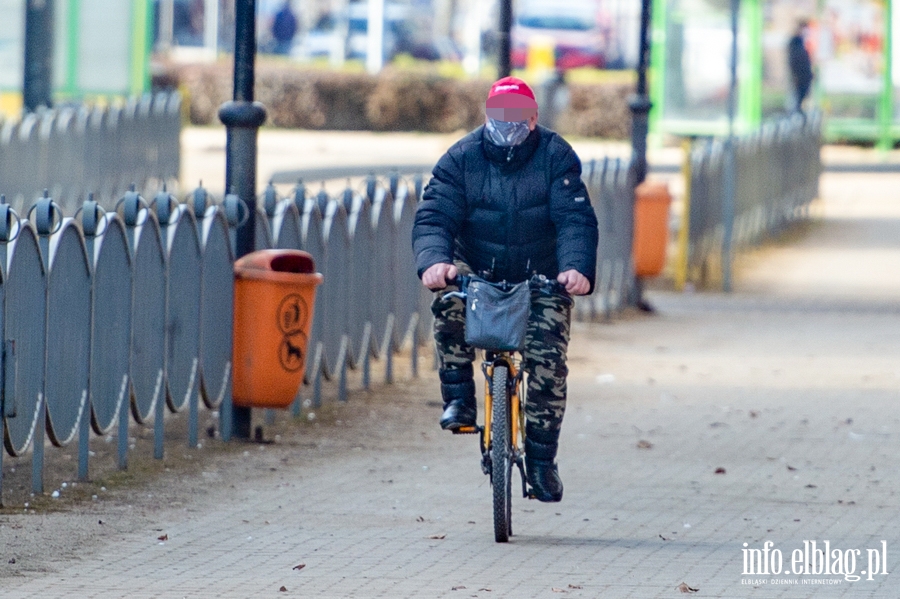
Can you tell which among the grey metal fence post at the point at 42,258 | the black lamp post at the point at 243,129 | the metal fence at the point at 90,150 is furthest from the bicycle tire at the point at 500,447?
the metal fence at the point at 90,150

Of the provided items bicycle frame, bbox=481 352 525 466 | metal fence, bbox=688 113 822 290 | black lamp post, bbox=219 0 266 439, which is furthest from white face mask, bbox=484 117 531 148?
metal fence, bbox=688 113 822 290

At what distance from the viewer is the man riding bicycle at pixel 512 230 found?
632 centimetres

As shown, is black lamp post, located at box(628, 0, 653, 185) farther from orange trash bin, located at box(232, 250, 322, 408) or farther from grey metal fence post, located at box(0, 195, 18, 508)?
grey metal fence post, located at box(0, 195, 18, 508)

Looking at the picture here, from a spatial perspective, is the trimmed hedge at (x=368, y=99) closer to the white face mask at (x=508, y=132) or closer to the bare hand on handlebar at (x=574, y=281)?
the white face mask at (x=508, y=132)

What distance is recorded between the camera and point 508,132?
634 centimetres

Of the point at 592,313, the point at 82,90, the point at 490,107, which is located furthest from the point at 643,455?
the point at 82,90

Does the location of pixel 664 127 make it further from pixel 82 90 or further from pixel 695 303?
pixel 695 303

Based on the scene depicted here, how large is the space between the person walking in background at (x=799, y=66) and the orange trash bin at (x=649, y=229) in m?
11.8

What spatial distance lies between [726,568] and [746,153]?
11631 mm

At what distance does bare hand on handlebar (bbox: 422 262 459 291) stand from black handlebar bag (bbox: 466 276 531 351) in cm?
8

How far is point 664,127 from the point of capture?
28.8 meters

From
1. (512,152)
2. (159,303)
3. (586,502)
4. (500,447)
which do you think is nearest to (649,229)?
(159,303)

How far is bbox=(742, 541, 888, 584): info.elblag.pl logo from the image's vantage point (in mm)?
5887

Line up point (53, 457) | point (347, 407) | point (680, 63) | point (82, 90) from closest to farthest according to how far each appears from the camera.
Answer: point (53, 457) < point (347, 407) < point (82, 90) < point (680, 63)
